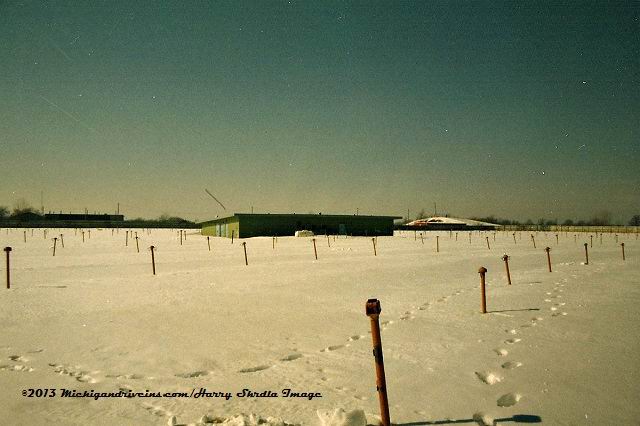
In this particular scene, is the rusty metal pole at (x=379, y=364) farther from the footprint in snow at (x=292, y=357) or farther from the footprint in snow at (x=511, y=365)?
the footprint in snow at (x=511, y=365)

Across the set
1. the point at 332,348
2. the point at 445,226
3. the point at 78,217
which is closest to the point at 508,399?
the point at 332,348

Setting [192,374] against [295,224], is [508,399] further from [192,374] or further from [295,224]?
[295,224]

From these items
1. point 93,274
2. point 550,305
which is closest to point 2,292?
point 93,274

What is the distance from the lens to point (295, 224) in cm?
4491

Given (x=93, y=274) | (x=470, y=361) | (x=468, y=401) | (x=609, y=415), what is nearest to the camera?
(x=609, y=415)

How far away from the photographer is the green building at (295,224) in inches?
1651

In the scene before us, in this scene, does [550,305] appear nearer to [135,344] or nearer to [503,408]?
[503,408]

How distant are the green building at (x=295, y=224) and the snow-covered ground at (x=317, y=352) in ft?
101

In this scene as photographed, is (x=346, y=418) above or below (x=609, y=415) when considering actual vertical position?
above

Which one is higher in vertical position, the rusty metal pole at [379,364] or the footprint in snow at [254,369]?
the rusty metal pole at [379,364]

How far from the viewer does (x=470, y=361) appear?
5090 millimetres

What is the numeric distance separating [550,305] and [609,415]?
18.1 feet

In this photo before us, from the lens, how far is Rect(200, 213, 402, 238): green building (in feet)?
138

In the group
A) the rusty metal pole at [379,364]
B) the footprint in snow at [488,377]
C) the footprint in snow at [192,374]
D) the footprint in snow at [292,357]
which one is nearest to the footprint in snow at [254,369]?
the footprint in snow at [292,357]
